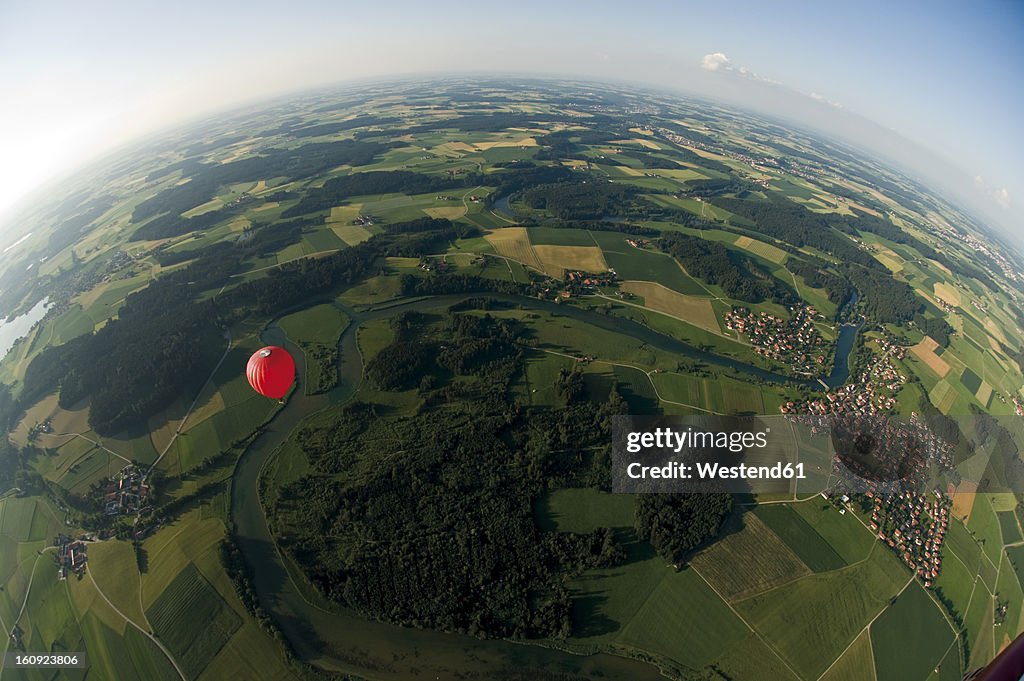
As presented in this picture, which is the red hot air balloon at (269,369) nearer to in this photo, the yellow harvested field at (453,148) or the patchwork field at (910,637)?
the patchwork field at (910,637)

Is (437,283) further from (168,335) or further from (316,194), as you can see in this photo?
(316,194)

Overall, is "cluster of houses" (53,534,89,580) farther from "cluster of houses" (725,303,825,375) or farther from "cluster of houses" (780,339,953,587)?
"cluster of houses" (725,303,825,375)

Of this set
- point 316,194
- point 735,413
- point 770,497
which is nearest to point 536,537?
point 770,497

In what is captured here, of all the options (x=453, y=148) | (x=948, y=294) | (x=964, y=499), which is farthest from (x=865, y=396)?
(x=453, y=148)

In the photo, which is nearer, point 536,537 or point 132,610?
point 132,610

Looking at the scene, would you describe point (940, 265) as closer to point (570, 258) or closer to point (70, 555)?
point (570, 258)
